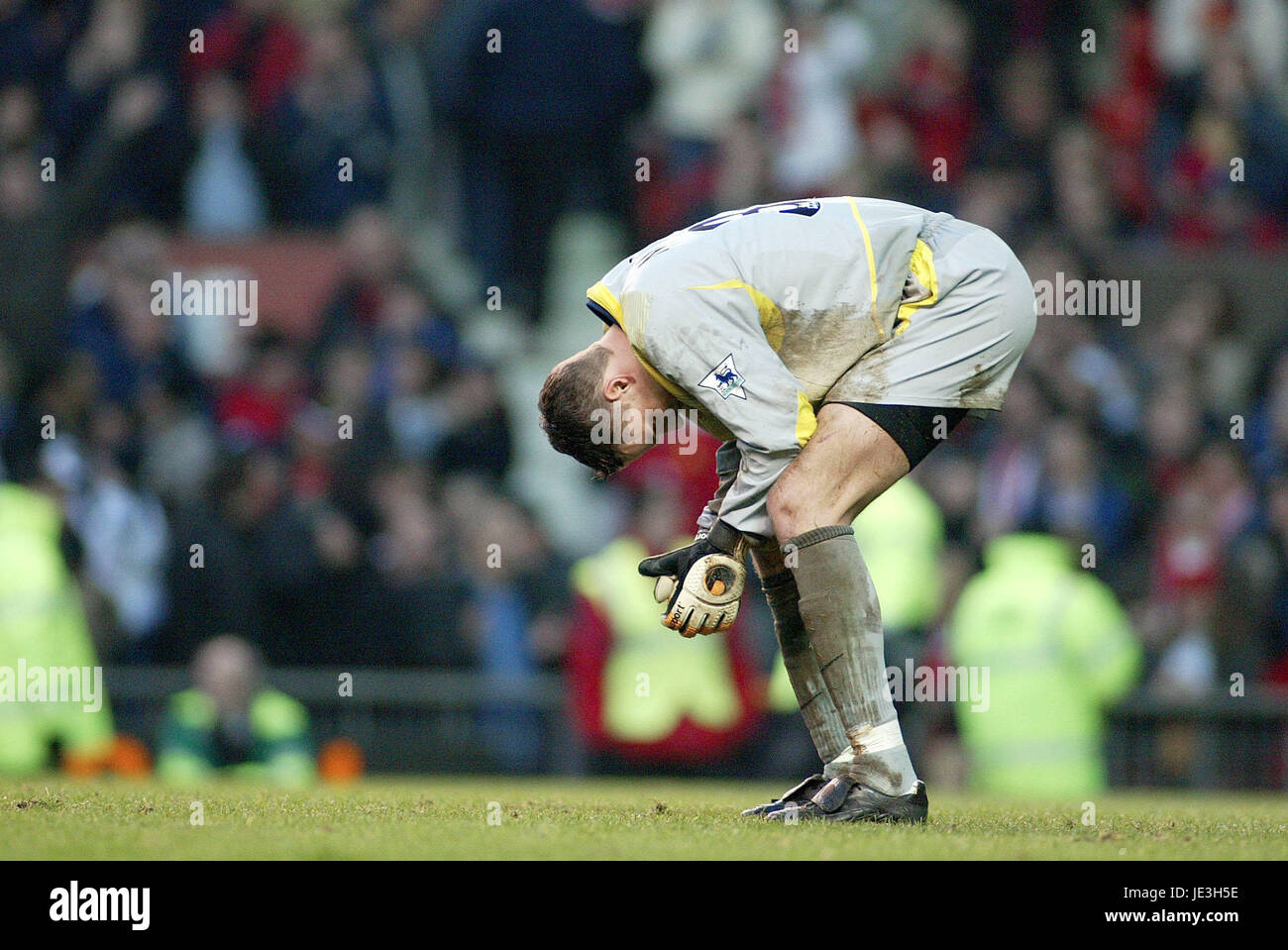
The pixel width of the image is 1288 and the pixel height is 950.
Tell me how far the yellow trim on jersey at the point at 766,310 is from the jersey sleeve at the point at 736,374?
0.06 ft

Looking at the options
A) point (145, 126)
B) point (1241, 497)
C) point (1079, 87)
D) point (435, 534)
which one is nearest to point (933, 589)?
point (1241, 497)

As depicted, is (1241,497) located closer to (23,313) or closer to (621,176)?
(621,176)

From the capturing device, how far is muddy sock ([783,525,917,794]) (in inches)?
244

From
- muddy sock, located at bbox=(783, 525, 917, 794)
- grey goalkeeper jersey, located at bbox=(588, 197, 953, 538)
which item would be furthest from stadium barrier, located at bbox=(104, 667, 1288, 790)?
muddy sock, located at bbox=(783, 525, 917, 794)

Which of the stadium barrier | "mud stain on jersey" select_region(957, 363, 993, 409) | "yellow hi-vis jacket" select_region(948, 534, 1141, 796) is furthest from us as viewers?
the stadium barrier

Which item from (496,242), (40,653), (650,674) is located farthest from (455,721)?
(496,242)

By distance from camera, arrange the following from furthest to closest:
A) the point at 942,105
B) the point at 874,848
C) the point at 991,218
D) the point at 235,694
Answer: the point at 942,105
the point at 991,218
the point at 235,694
the point at 874,848

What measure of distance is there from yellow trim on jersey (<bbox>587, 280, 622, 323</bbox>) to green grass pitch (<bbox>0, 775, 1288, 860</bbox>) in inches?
65.3

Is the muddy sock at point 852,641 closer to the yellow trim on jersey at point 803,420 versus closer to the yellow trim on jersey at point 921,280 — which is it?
the yellow trim on jersey at point 803,420

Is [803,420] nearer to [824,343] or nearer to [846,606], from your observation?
[824,343]

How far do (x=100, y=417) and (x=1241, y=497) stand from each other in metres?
7.73

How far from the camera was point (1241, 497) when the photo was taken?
12.9 meters

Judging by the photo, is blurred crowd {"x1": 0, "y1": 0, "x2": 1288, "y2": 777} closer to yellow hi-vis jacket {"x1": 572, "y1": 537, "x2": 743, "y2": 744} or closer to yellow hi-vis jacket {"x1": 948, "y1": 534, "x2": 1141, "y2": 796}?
yellow hi-vis jacket {"x1": 948, "y1": 534, "x2": 1141, "y2": 796}

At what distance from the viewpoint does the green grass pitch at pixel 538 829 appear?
5.41m
